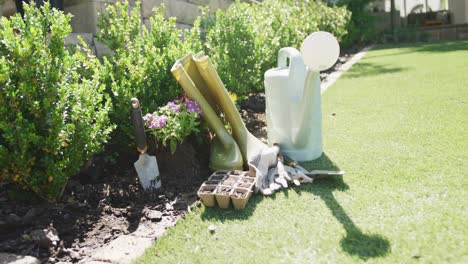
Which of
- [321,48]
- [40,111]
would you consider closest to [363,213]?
[321,48]

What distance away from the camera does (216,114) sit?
308 centimetres

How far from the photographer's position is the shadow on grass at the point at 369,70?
288 inches

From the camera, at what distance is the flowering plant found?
8.95 ft

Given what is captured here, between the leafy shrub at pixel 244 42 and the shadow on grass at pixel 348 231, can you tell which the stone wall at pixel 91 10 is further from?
the shadow on grass at pixel 348 231

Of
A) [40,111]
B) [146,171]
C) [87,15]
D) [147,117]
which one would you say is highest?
[87,15]

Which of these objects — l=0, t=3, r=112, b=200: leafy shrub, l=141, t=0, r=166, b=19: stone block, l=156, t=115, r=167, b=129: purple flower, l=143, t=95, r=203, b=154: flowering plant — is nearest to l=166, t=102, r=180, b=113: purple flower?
l=143, t=95, r=203, b=154: flowering plant

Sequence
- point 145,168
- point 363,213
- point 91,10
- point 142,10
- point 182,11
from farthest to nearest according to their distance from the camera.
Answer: point 182,11 → point 142,10 → point 91,10 → point 145,168 → point 363,213

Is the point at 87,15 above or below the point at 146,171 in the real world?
above

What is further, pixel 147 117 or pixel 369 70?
pixel 369 70

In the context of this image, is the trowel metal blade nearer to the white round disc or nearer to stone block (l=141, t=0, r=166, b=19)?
the white round disc

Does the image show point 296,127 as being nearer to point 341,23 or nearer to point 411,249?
point 411,249

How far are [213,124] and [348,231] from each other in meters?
1.26

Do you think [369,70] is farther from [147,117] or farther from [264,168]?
[147,117]

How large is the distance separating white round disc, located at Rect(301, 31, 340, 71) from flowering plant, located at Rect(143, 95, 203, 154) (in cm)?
86
